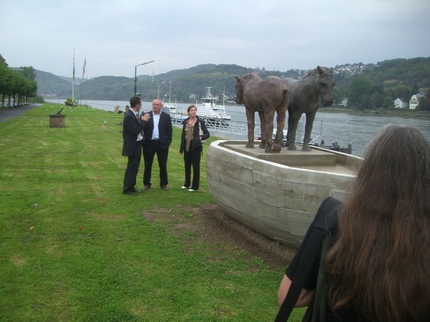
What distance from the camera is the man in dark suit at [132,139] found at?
8789 mm

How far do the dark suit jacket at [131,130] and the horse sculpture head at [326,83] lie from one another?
3.95 metres

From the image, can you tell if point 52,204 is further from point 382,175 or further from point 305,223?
point 382,175

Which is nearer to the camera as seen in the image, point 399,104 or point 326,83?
point 326,83

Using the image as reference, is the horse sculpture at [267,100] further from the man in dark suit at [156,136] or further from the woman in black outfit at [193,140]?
the man in dark suit at [156,136]

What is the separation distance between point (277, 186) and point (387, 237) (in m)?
3.64

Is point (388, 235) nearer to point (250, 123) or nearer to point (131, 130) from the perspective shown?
point (250, 123)

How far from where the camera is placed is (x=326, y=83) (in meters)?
6.62

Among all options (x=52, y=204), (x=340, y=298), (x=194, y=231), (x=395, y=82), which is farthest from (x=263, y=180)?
(x=395, y=82)

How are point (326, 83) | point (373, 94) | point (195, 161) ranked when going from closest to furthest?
point (326, 83) → point (195, 161) → point (373, 94)

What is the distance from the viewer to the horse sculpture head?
6.61m

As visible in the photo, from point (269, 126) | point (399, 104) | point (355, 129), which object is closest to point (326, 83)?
point (269, 126)

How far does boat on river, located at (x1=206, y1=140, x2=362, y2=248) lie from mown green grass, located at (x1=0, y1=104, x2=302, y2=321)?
57 cm

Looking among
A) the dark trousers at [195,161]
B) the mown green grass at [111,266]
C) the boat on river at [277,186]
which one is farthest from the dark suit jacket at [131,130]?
the boat on river at [277,186]

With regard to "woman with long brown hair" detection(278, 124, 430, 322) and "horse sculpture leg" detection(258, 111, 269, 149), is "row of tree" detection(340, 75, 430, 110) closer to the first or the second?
"horse sculpture leg" detection(258, 111, 269, 149)
